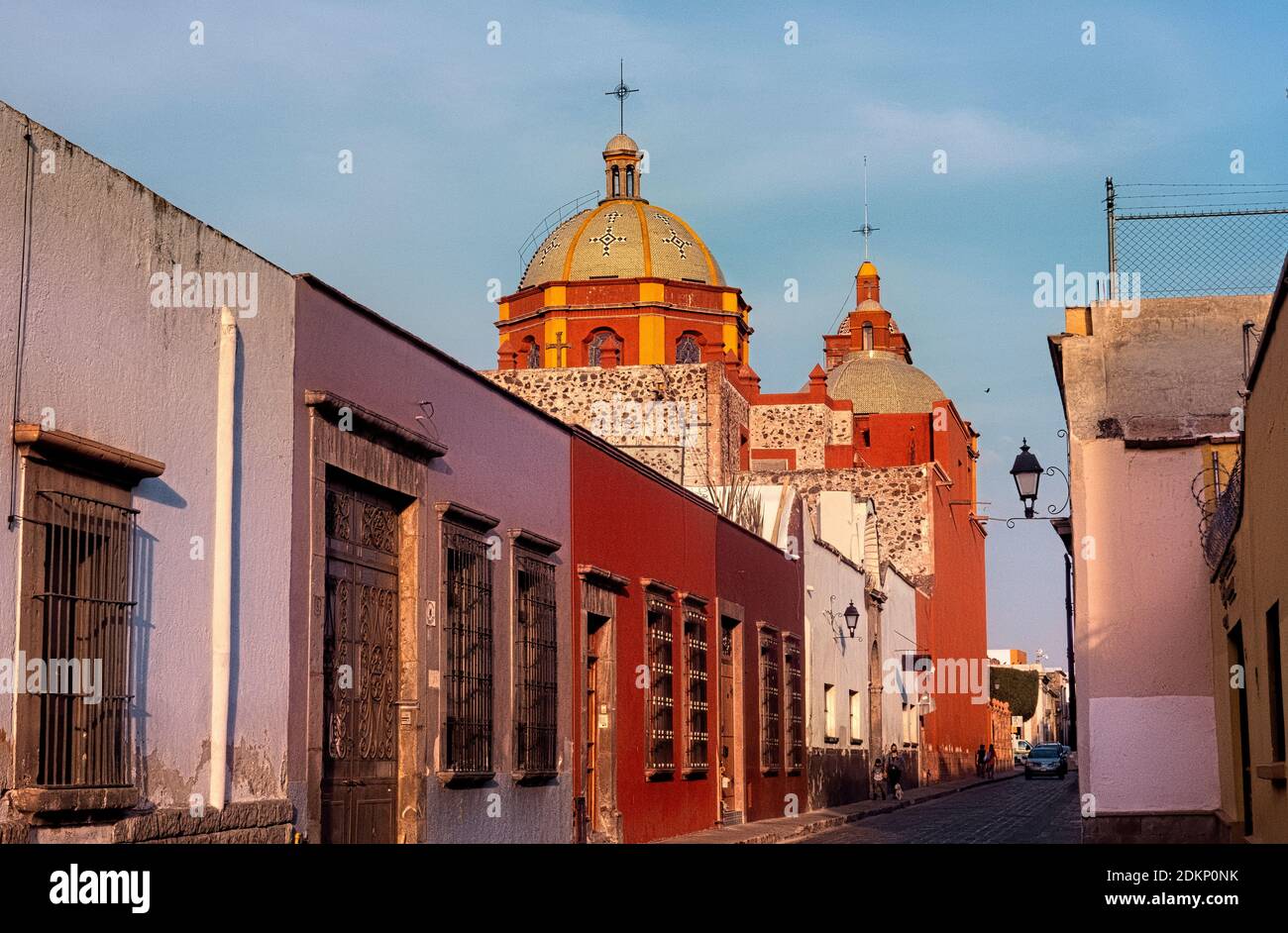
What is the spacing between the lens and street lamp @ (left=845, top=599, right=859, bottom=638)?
96.0ft

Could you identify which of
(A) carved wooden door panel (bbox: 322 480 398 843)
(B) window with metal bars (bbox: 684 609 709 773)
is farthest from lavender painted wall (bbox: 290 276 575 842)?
(B) window with metal bars (bbox: 684 609 709 773)

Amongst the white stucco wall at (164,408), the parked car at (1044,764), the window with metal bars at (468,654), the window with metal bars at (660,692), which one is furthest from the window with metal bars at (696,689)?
the parked car at (1044,764)

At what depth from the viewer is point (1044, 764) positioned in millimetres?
50031

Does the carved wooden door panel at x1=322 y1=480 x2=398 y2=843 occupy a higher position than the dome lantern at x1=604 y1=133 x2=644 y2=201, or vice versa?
the dome lantern at x1=604 y1=133 x2=644 y2=201

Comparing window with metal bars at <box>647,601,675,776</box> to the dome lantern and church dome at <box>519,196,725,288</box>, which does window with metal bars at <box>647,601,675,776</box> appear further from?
the dome lantern

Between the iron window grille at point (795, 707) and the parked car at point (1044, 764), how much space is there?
24.3 meters

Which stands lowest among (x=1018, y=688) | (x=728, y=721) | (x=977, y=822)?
(x=977, y=822)

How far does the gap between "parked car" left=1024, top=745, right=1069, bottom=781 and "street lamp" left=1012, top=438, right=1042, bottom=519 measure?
33743 millimetres

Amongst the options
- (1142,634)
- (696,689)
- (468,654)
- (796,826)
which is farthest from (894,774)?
(468,654)

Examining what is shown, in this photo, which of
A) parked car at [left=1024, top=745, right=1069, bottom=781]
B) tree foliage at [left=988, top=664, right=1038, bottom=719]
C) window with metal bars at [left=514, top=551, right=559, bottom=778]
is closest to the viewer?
window with metal bars at [left=514, top=551, right=559, bottom=778]

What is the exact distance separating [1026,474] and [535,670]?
218 inches

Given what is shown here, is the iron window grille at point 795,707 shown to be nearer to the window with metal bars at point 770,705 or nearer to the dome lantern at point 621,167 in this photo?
the window with metal bars at point 770,705

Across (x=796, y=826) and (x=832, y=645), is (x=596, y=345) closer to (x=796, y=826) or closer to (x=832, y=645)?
(x=832, y=645)
